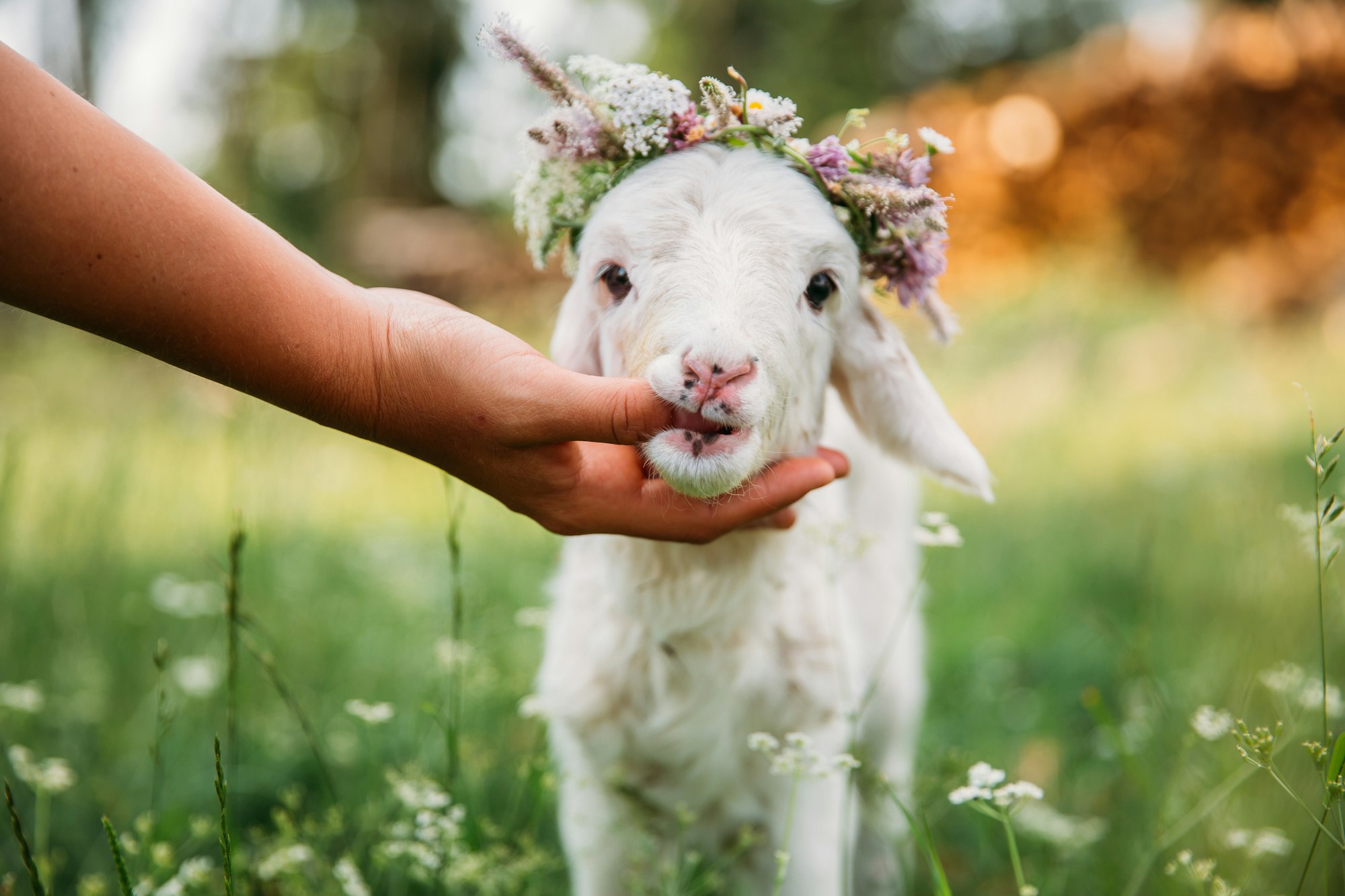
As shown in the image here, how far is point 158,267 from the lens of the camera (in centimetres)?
149

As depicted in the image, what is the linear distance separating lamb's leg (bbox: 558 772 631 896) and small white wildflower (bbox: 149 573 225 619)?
1434 millimetres

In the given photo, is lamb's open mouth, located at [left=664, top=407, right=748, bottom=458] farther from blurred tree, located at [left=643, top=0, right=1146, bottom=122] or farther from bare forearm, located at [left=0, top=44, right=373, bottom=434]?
blurred tree, located at [left=643, top=0, right=1146, bottom=122]

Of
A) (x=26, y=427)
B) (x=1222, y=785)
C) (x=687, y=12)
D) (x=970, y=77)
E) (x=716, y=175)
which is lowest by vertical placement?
(x=1222, y=785)

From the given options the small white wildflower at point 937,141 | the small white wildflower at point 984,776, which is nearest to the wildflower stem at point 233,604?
the small white wildflower at point 984,776

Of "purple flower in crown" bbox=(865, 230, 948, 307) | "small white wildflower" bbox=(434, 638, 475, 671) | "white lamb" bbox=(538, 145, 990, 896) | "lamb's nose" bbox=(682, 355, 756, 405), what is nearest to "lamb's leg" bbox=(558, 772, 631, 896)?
"white lamb" bbox=(538, 145, 990, 896)

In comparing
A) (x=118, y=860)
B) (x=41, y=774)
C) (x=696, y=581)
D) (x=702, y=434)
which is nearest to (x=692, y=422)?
(x=702, y=434)

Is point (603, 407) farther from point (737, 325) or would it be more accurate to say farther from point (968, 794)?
point (968, 794)

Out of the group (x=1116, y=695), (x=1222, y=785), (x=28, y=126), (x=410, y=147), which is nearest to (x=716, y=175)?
(x=28, y=126)

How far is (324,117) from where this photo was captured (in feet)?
69.1

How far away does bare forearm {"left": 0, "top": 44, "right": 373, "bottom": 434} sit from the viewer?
4.54 feet

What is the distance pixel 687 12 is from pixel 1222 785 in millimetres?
15375

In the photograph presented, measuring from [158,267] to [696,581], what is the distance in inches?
49.9

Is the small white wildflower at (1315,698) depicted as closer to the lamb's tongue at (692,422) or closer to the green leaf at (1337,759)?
the green leaf at (1337,759)

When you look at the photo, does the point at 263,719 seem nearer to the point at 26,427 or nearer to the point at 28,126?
the point at 28,126
